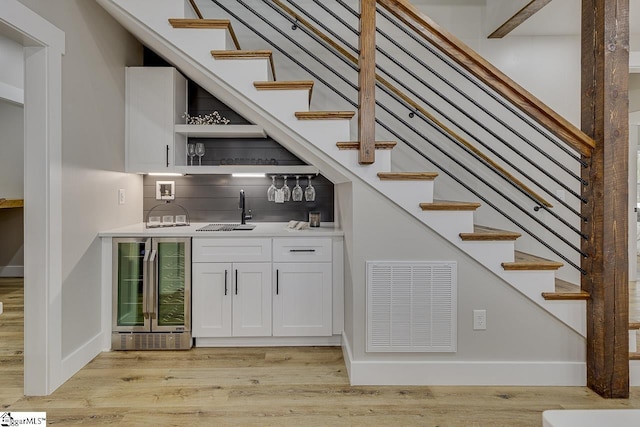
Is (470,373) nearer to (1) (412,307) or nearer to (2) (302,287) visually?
(1) (412,307)

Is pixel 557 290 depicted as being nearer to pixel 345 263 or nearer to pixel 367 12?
pixel 345 263

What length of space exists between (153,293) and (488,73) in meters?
2.78

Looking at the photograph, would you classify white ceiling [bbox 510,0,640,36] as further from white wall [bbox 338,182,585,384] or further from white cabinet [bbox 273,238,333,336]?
white cabinet [bbox 273,238,333,336]

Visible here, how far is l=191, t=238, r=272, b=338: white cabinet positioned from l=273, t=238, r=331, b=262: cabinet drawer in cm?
8

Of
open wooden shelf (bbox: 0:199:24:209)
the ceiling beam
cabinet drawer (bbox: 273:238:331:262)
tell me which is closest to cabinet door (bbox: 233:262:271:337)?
cabinet drawer (bbox: 273:238:331:262)

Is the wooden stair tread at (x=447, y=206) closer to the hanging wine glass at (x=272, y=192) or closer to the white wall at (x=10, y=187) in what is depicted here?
the hanging wine glass at (x=272, y=192)

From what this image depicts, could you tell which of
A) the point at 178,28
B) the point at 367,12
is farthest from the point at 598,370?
the point at 178,28

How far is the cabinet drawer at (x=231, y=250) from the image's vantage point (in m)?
3.09

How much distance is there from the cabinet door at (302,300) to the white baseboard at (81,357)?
4.23 ft

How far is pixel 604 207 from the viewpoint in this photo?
7.81 feet

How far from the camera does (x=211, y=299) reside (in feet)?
10.2

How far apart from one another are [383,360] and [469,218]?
105 cm

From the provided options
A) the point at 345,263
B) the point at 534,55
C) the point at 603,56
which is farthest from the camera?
the point at 534,55

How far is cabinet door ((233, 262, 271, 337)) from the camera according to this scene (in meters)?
3.11
